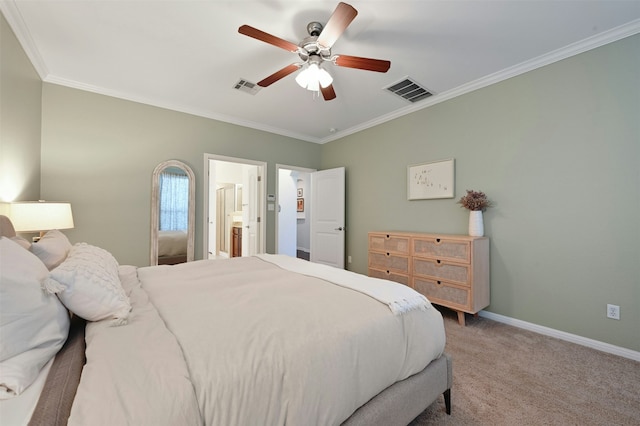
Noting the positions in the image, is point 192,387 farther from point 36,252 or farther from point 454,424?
point 454,424

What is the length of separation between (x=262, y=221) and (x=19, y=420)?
149 inches

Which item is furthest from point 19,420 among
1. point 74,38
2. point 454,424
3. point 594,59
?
point 594,59

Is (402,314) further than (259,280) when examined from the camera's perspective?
No

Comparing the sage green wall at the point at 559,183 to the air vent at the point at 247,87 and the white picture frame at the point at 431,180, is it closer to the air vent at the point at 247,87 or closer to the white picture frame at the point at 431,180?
the white picture frame at the point at 431,180

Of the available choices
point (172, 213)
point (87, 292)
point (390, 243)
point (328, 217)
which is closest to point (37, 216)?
point (172, 213)

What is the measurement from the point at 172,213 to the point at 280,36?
2.61m

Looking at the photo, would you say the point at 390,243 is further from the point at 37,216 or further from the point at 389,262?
the point at 37,216

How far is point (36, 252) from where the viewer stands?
126cm

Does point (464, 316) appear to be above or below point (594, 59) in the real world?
below

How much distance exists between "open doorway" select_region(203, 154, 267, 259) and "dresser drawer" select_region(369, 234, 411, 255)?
188 cm

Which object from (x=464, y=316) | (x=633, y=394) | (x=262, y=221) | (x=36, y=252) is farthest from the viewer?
(x=262, y=221)

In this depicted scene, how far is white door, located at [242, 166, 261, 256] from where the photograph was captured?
4441 millimetres

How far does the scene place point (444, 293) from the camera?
2.75 m

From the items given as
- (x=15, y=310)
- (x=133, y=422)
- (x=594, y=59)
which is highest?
(x=594, y=59)
